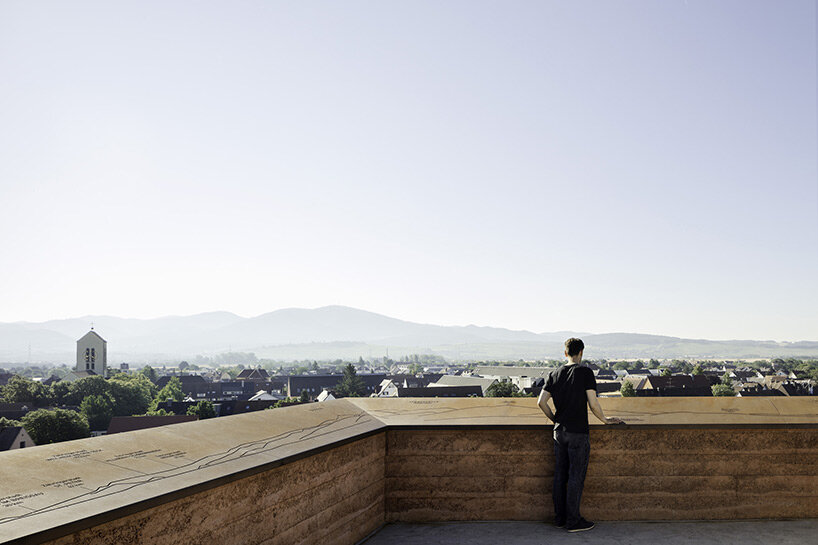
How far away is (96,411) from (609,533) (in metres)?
73.0

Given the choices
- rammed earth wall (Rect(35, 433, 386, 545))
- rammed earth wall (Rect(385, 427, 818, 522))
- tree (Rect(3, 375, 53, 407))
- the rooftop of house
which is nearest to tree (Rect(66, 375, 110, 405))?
tree (Rect(3, 375, 53, 407))

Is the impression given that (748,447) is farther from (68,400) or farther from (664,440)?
(68,400)

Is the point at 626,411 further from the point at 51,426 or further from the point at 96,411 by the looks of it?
the point at 96,411

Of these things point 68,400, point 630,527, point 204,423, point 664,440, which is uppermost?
point 204,423

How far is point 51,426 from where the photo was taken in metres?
49.4

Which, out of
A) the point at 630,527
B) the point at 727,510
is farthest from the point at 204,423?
the point at 727,510

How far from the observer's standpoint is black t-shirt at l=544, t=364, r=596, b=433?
5.31 meters

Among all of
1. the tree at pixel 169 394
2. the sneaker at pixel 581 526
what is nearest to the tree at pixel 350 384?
the tree at pixel 169 394

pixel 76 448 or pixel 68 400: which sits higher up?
pixel 76 448

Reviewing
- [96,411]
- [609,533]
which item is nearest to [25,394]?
[96,411]

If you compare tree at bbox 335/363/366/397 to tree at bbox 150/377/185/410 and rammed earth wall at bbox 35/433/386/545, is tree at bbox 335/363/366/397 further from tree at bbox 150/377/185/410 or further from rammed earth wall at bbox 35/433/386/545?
rammed earth wall at bbox 35/433/386/545

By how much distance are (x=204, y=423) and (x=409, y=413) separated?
7.34ft

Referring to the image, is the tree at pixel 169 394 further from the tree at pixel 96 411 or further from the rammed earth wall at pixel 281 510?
the rammed earth wall at pixel 281 510

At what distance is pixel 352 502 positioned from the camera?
16.7 ft
